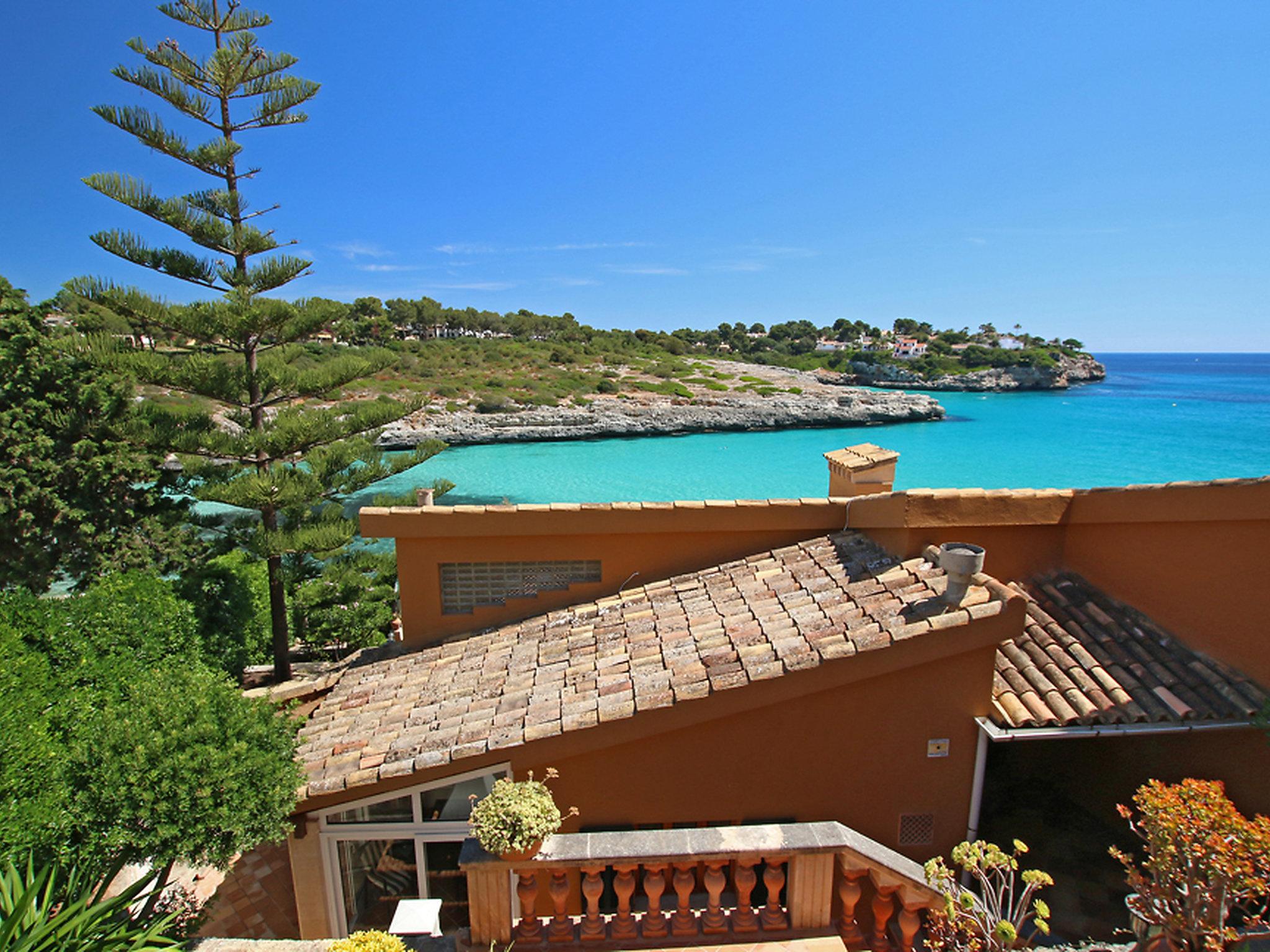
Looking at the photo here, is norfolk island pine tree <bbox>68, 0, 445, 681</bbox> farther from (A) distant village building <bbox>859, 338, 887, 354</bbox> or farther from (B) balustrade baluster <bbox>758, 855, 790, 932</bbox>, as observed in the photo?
(A) distant village building <bbox>859, 338, 887, 354</bbox>

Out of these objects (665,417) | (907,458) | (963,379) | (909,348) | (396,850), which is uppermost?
(909,348)

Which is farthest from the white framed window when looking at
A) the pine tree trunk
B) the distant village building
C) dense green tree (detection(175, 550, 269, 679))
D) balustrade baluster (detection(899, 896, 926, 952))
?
the distant village building

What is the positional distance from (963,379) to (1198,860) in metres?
79.3

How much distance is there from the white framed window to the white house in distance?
8781 centimetres

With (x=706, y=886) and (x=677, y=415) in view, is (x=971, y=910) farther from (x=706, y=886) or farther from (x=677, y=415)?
(x=677, y=415)

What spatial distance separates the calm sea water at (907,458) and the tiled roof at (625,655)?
21308 millimetres

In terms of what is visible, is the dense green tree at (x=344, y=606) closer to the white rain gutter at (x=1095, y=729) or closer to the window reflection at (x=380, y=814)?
the window reflection at (x=380, y=814)

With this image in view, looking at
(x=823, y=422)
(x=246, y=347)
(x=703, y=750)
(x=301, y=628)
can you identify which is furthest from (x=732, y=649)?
(x=823, y=422)

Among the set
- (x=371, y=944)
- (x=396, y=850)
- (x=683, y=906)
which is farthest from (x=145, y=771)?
(x=683, y=906)

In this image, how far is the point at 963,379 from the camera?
7238cm

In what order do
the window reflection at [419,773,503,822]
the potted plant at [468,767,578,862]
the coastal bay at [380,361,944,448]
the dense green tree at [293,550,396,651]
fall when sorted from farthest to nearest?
the coastal bay at [380,361,944,448], the dense green tree at [293,550,396,651], the window reflection at [419,773,503,822], the potted plant at [468,767,578,862]

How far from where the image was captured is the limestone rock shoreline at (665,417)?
4053cm

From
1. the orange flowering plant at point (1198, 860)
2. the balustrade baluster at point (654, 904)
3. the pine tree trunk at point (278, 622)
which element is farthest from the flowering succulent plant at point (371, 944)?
the pine tree trunk at point (278, 622)

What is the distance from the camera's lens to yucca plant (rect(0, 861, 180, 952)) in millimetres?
2750
